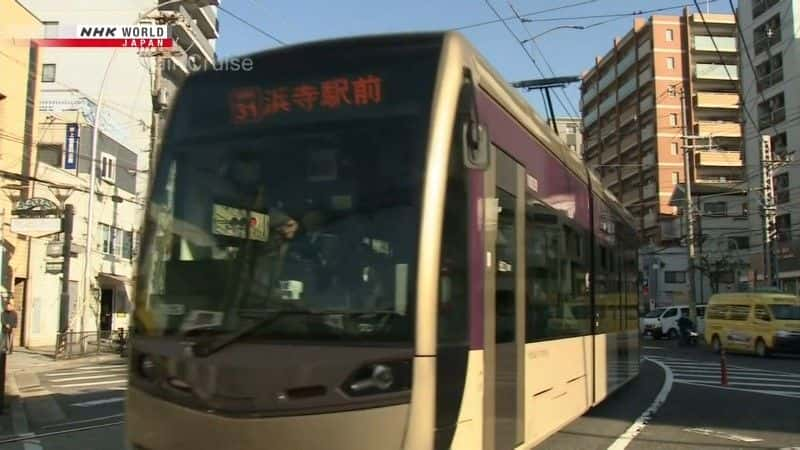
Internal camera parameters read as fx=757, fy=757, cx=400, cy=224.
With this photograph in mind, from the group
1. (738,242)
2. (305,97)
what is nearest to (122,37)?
(305,97)

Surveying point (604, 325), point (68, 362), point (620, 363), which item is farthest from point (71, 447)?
point (68, 362)

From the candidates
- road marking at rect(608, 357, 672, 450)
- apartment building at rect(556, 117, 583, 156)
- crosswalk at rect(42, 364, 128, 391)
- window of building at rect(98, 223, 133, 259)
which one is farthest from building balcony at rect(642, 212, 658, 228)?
crosswalk at rect(42, 364, 128, 391)

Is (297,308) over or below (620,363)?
over

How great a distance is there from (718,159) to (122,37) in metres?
68.3

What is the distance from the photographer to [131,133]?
49.9 m

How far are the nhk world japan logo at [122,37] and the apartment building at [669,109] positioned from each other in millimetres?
56247

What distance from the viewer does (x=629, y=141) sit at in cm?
9419

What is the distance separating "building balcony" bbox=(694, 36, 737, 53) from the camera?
3221 inches

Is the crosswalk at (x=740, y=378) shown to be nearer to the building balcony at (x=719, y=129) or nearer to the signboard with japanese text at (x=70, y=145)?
the signboard with japanese text at (x=70, y=145)

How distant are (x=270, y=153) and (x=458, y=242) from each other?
4.58 feet

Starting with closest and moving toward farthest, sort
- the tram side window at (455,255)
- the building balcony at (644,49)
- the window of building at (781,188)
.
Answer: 1. the tram side window at (455,255)
2. the window of building at (781,188)
3. the building balcony at (644,49)

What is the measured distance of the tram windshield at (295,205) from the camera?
4.68m

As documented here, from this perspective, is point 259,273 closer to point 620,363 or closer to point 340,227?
point 340,227

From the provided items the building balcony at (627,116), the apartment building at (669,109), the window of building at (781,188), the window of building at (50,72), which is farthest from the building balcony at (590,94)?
the window of building at (50,72)
